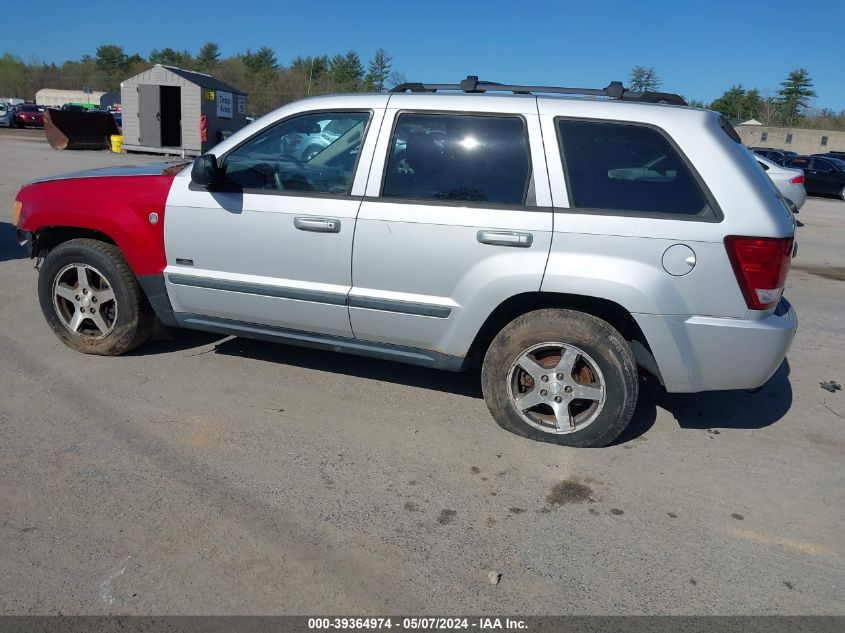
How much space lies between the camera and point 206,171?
4008mm

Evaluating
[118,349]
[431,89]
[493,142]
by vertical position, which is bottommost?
[118,349]

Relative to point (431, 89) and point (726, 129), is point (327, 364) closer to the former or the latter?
point (431, 89)

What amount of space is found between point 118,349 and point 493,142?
293cm

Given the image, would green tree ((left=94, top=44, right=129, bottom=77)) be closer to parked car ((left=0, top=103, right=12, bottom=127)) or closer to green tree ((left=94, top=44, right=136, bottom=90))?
green tree ((left=94, top=44, right=136, bottom=90))

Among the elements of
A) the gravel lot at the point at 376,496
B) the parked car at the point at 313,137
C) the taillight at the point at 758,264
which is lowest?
the gravel lot at the point at 376,496

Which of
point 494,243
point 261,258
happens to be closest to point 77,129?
point 261,258

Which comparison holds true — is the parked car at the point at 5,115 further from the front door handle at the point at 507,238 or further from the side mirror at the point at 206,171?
the front door handle at the point at 507,238

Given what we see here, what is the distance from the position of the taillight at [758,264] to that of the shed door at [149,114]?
24.1 meters

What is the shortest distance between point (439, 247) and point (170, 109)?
2445 cm

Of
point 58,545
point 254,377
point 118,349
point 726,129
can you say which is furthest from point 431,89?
point 58,545

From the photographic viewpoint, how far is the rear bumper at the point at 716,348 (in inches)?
138

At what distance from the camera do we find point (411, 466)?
11.7ft

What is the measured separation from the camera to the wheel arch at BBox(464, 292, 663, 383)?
3.74 metres

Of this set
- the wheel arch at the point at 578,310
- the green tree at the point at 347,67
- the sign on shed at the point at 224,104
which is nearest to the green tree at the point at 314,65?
the green tree at the point at 347,67
